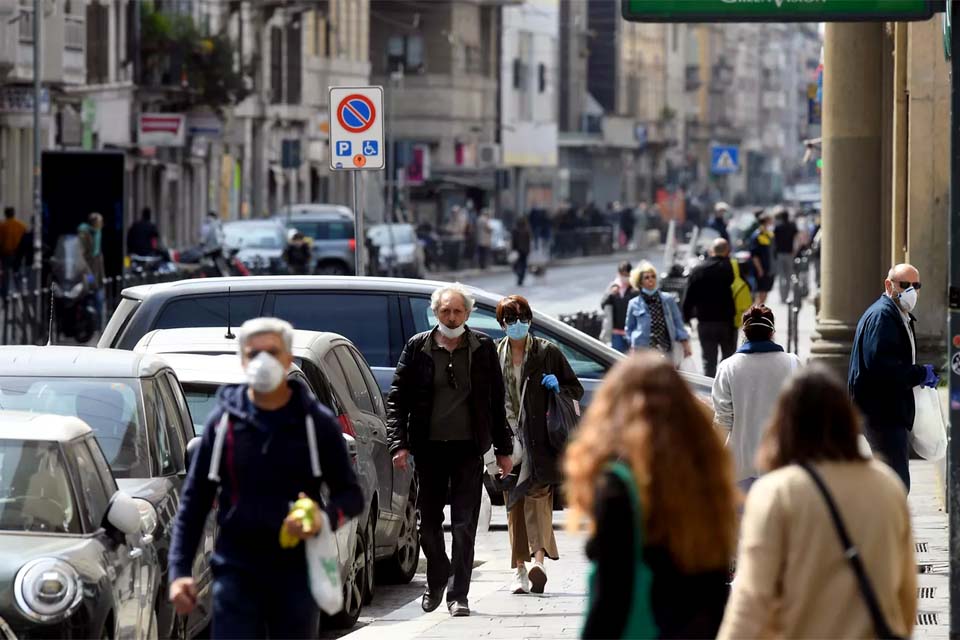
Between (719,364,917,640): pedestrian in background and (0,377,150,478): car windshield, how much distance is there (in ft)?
14.5

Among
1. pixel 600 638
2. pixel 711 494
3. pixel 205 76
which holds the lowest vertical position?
pixel 600 638

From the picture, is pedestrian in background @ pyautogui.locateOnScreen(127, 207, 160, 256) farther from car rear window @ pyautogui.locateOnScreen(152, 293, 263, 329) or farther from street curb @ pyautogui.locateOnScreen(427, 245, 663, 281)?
car rear window @ pyautogui.locateOnScreen(152, 293, 263, 329)

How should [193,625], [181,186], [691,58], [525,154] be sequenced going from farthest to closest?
1. [691,58]
2. [525,154]
3. [181,186]
4. [193,625]

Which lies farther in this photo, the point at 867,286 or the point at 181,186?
the point at 181,186

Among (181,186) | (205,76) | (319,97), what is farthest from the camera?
(319,97)

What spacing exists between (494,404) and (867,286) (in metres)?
8.79

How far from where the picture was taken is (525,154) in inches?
3600

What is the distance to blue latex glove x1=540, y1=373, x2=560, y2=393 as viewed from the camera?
442 inches

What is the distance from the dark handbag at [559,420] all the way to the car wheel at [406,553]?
51.0 inches

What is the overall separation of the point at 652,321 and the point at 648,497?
1409cm

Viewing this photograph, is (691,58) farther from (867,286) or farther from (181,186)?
(867,286)

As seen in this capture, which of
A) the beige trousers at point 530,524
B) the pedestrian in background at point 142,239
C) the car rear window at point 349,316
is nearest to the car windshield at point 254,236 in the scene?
the pedestrian in background at point 142,239

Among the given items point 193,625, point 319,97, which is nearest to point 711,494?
point 193,625

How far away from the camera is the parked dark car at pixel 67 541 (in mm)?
7598
